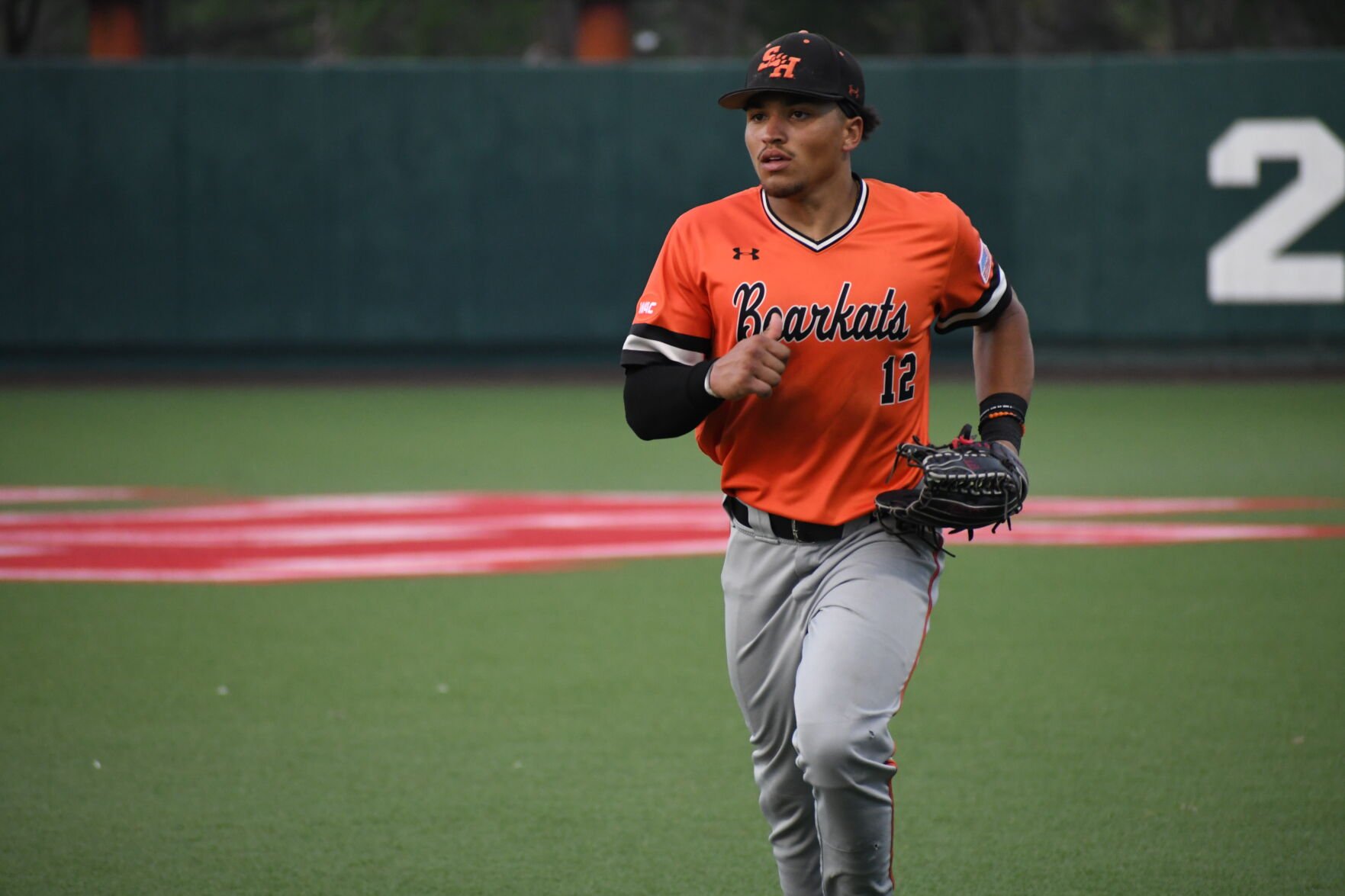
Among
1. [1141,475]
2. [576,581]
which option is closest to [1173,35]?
[1141,475]

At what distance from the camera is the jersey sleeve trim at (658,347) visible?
4109 millimetres

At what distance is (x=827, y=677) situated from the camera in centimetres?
379

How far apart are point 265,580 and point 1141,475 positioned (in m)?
7.08

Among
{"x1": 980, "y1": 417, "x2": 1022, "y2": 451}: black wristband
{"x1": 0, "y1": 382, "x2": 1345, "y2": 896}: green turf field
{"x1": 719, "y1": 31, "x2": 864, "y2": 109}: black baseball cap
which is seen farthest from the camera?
{"x1": 0, "y1": 382, "x2": 1345, "y2": 896}: green turf field

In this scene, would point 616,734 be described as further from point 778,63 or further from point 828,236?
point 778,63

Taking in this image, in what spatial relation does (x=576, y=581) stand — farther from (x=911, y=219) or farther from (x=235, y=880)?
(x=911, y=219)

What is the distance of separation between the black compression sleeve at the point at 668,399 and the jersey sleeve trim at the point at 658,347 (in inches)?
1.2

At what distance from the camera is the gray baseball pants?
12.2 ft

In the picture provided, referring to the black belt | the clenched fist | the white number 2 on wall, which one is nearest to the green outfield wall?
the white number 2 on wall

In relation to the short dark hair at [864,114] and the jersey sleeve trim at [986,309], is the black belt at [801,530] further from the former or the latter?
the short dark hair at [864,114]

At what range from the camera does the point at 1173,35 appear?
35938 millimetres

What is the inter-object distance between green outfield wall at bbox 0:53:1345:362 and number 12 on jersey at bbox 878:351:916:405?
1648 cm

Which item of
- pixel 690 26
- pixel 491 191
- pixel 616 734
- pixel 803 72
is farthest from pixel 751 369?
pixel 690 26

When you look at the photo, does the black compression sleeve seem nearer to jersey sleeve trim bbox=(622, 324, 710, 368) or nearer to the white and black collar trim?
jersey sleeve trim bbox=(622, 324, 710, 368)
